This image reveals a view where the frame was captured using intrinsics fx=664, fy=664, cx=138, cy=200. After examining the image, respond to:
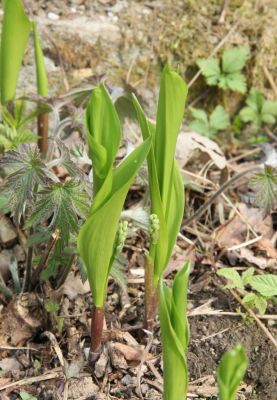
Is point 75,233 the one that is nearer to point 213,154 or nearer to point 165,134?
point 165,134

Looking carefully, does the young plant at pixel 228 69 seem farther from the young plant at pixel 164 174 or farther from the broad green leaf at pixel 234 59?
the young plant at pixel 164 174

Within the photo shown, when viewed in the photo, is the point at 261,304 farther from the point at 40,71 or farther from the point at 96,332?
the point at 40,71

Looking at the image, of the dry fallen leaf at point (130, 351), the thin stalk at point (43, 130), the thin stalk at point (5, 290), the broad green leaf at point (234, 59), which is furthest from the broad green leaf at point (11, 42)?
the broad green leaf at point (234, 59)

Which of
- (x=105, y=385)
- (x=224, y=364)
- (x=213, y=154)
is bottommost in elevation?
(x=105, y=385)

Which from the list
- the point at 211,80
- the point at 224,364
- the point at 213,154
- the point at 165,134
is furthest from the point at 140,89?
the point at 224,364

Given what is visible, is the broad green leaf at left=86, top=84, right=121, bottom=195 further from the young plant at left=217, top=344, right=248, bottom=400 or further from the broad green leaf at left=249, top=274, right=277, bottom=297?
the broad green leaf at left=249, top=274, right=277, bottom=297

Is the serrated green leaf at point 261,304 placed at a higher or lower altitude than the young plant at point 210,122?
lower

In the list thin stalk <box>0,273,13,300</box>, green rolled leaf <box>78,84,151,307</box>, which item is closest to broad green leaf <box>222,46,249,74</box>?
Answer: thin stalk <box>0,273,13,300</box>
